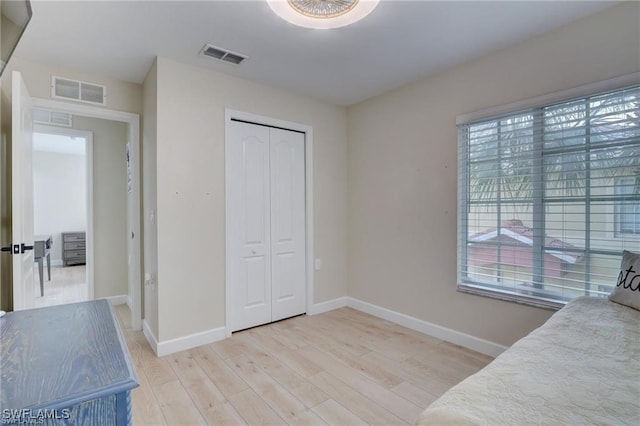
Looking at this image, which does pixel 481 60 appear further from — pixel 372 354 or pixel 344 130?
pixel 372 354

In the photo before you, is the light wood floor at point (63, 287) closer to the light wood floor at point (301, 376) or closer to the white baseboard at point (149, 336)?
the white baseboard at point (149, 336)

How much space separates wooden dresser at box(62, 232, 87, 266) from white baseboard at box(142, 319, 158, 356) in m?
5.12

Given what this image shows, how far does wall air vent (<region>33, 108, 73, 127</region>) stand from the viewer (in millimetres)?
3415

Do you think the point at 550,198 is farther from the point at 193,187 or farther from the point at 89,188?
the point at 89,188

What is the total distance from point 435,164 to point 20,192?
317 cm

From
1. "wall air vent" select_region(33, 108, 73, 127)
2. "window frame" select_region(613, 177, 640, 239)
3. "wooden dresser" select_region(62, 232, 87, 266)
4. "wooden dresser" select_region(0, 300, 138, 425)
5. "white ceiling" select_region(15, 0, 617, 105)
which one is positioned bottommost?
"wooden dresser" select_region(62, 232, 87, 266)

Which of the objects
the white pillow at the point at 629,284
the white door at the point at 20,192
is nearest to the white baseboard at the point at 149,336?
the white door at the point at 20,192

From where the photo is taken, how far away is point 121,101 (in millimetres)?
2963

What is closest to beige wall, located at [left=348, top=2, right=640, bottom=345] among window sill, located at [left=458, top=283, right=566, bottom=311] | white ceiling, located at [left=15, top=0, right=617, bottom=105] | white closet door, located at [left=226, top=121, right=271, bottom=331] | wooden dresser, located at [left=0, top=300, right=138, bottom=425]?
window sill, located at [left=458, top=283, right=566, bottom=311]

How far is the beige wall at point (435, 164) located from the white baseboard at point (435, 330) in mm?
48

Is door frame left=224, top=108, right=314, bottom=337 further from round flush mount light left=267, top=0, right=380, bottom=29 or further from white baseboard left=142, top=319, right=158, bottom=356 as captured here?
round flush mount light left=267, top=0, right=380, bottom=29

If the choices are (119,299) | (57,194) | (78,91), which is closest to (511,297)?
(78,91)

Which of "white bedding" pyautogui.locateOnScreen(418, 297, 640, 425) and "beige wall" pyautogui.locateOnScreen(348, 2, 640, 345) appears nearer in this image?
"white bedding" pyautogui.locateOnScreen(418, 297, 640, 425)

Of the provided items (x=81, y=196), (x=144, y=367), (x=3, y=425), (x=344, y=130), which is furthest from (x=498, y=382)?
(x=81, y=196)
